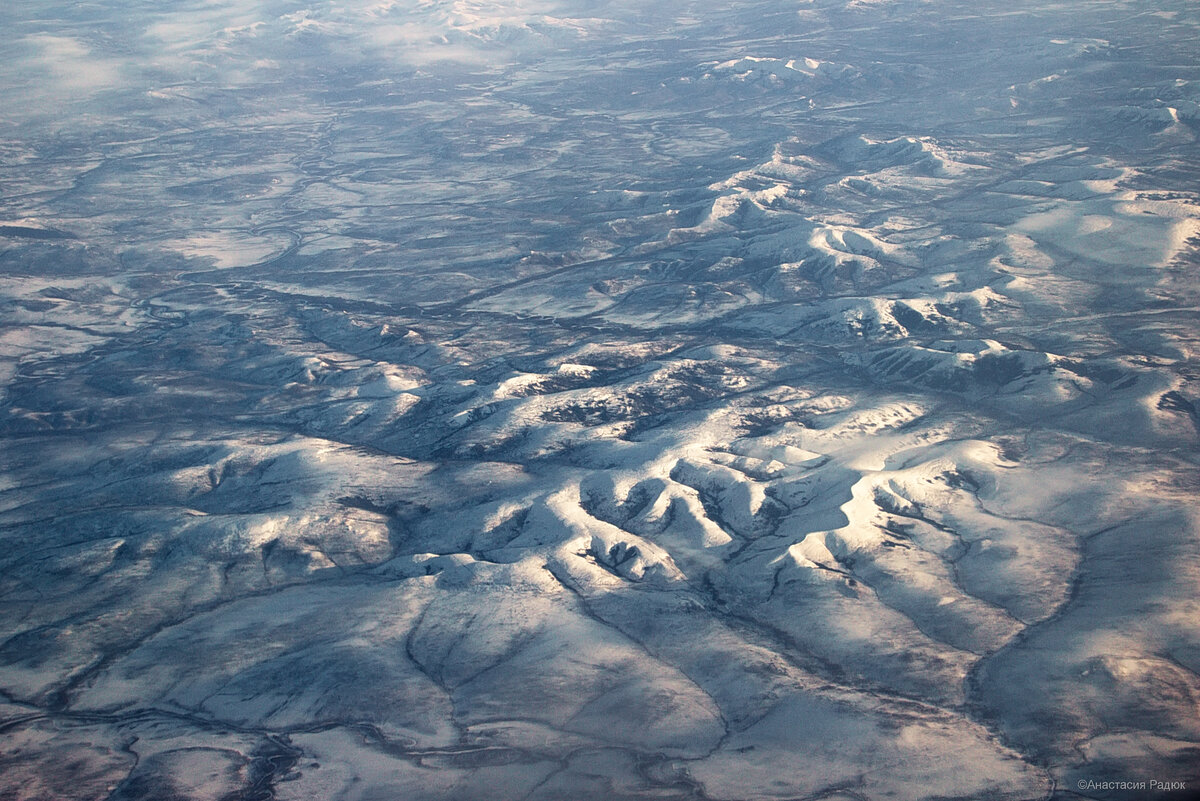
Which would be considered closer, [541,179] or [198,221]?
[198,221]

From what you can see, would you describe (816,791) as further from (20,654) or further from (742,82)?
(742,82)

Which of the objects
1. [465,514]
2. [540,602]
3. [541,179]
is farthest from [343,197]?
[540,602]

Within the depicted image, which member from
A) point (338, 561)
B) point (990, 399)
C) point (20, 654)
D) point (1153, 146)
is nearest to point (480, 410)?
point (338, 561)

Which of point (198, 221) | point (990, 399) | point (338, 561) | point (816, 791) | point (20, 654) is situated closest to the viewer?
point (816, 791)

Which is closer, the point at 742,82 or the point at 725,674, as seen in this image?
the point at 725,674

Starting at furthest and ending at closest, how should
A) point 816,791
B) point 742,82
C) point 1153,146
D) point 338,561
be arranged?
point 742,82 → point 1153,146 → point 338,561 → point 816,791

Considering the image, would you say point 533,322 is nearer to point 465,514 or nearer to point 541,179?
point 465,514
